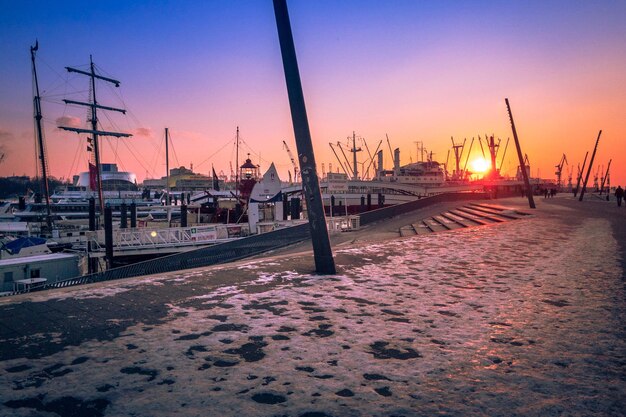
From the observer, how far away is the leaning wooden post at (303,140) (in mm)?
6035

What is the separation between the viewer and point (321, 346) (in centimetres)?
311

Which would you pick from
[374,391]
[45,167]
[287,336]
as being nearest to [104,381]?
[287,336]

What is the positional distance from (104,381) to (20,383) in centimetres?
58

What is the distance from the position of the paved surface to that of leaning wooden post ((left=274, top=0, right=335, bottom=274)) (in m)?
0.59

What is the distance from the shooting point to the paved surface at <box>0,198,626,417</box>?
223 cm

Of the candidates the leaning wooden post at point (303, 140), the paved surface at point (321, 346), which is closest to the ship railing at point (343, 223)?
the leaning wooden post at point (303, 140)

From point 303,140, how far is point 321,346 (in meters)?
3.93

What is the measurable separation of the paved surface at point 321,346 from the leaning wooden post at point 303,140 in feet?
1.95

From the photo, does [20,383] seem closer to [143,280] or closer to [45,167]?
[143,280]

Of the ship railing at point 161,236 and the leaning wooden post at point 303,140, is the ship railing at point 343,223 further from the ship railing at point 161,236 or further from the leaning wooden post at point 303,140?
the leaning wooden post at point 303,140

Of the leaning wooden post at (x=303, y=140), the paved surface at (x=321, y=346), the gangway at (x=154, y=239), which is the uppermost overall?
the leaning wooden post at (x=303, y=140)

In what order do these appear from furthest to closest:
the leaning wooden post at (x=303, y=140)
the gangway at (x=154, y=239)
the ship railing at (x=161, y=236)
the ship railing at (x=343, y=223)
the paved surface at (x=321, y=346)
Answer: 1. the ship railing at (x=161, y=236)
2. the gangway at (x=154, y=239)
3. the ship railing at (x=343, y=223)
4. the leaning wooden post at (x=303, y=140)
5. the paved surface at (x=321, y=346)

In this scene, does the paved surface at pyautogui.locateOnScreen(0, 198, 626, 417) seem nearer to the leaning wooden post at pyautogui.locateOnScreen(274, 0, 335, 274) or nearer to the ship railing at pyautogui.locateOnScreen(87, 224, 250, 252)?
the leaning wooden post at pyautogui.locateOnScreen(274, 0, 335, 274)

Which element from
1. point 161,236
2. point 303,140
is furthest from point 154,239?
point 303,140
